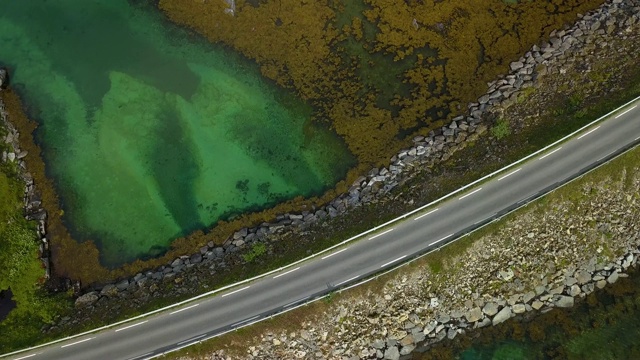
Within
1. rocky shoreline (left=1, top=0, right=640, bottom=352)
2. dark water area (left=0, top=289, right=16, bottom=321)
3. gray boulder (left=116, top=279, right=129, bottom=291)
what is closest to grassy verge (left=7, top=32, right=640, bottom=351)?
rocky shoreline (left=1, top=0, right=640, bottom=352)

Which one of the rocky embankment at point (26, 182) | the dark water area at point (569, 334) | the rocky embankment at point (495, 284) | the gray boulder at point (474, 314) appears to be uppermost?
the rocky embankment at point (26, 182)

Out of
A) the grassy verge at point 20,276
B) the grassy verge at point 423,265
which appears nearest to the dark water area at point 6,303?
the grassy verge at point 20,276

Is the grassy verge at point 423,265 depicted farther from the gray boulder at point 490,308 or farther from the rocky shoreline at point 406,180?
the gray boulder at point 490,308

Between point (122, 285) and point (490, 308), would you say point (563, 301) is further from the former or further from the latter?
point (122, 285)

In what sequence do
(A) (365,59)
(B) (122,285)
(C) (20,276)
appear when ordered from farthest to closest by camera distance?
(A) (365,59) < (B) (122,285) < (C) (20,276)

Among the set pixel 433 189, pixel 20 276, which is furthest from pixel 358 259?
pixel 20 276

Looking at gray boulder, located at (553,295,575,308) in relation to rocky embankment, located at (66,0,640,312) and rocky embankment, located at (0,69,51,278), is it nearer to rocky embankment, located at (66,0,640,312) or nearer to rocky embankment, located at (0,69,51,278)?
rocky embankment, located at (66,0,640,312)
